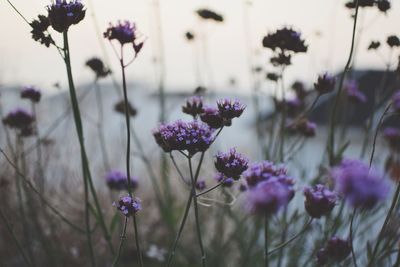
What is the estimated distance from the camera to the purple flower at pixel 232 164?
3.39ft

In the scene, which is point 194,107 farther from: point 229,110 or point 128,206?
point 128,206

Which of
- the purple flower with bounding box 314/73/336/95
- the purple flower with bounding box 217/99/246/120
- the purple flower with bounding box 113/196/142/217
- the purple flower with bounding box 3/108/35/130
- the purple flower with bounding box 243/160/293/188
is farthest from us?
the purple flower with bounding box 3/108/35/130

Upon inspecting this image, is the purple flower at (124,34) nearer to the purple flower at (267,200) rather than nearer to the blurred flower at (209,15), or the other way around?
the purple flower at (267,200)

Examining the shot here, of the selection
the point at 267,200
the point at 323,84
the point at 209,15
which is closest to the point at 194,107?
the point at 323,84

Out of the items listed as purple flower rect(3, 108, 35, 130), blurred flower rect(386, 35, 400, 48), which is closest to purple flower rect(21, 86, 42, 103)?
purple flower rect(3, 108, 35, 130)

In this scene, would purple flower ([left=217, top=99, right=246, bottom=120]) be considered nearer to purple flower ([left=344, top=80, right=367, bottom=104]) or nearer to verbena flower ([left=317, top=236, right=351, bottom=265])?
verbena flower ([left=317, top=236, right=351, bottom=265])

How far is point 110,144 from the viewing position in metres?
3.36

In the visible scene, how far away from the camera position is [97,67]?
174cm

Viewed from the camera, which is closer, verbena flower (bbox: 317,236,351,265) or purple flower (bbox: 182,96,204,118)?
verbena flower (bbox: 317,236,351,265)

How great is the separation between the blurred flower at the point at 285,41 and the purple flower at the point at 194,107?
29 cm

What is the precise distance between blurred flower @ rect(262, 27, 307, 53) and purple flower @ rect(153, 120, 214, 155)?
1.72 ft

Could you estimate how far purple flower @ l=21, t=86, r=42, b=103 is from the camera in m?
1.69

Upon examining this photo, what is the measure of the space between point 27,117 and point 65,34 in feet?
2.67

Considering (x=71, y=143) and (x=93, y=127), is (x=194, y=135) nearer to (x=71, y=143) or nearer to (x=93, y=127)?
(x=71, y=143)
